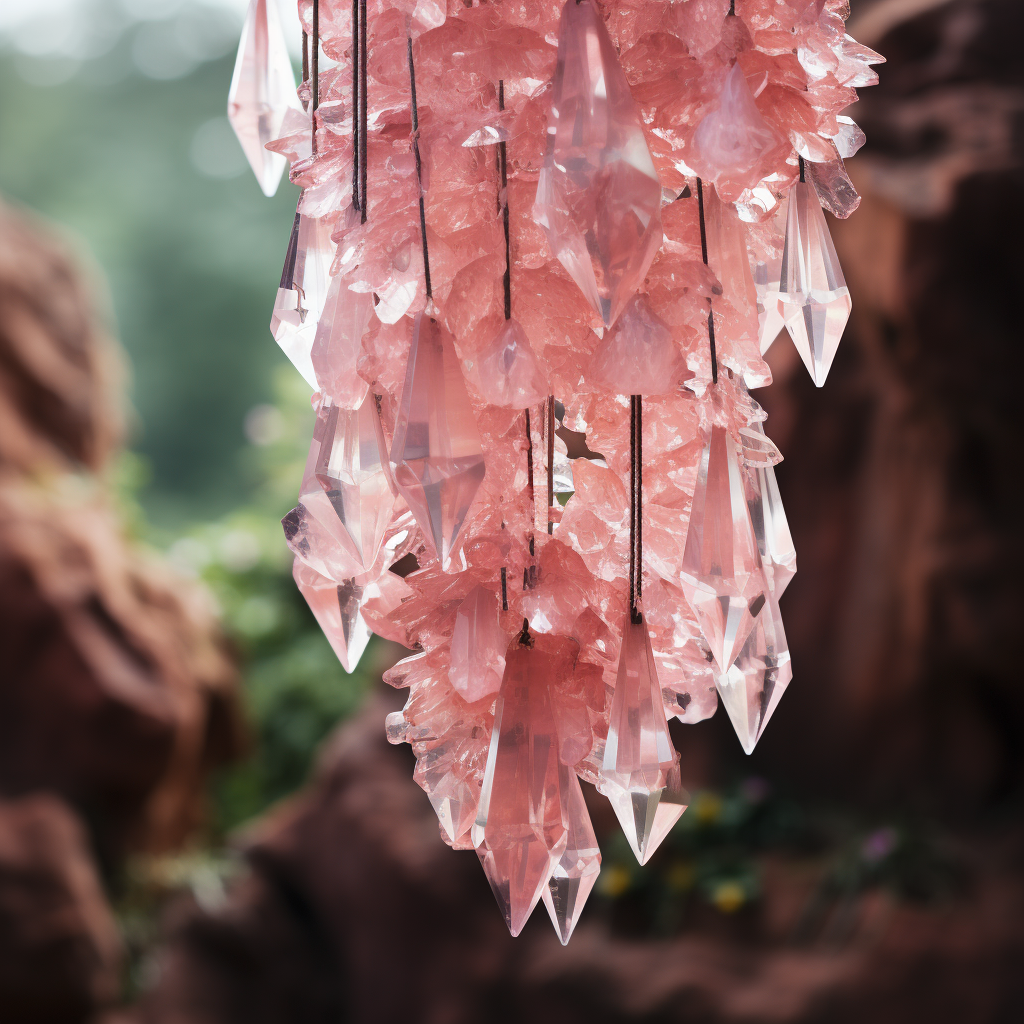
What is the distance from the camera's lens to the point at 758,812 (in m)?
2.10

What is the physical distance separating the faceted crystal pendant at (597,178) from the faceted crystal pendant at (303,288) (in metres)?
0.09

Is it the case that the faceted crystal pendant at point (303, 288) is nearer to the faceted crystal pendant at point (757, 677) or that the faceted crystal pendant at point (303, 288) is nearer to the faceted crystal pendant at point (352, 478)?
the faceted crystal pendant at point (352, 478)

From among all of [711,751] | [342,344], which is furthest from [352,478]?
[711,751]

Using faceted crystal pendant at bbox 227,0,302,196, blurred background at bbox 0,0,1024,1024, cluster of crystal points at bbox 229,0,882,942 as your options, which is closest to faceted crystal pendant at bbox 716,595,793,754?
cluster of crystal points at bbox 229,0,882,942

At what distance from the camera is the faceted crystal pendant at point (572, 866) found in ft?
0.89

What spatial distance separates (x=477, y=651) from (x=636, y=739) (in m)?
0.04

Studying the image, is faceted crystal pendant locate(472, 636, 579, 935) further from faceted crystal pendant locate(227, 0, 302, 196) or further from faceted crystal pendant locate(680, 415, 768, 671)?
faceted crystal pendant locate(227, 0, 302, 196)

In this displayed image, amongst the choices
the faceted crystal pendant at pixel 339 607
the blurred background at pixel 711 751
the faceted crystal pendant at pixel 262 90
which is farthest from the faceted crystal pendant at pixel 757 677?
the blurred background at pixel 711 751

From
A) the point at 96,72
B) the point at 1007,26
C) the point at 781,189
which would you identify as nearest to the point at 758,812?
the point at 1007,26

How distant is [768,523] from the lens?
0.27 meters

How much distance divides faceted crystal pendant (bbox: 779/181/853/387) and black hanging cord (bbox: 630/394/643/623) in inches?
2.1

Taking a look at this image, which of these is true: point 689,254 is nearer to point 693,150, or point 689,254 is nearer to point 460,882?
point 693,150

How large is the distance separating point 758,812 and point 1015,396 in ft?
3.07

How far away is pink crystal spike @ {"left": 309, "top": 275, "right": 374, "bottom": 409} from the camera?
265 millimetres
